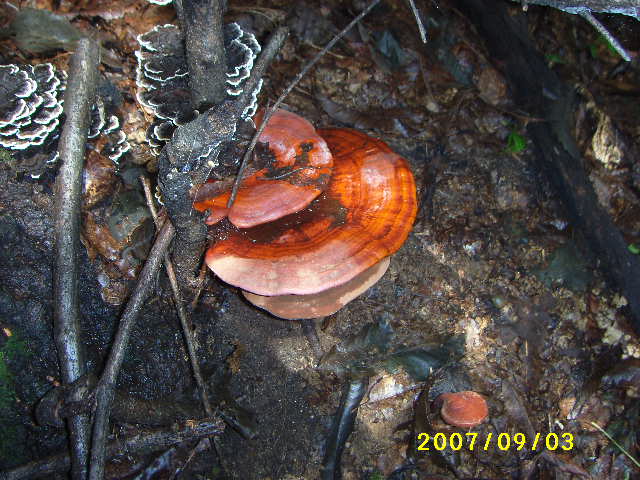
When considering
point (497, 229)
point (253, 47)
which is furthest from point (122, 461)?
point (497, 229)

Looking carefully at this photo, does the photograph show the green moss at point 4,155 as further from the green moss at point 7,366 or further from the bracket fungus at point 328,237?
the bracket fungus at point 328,237

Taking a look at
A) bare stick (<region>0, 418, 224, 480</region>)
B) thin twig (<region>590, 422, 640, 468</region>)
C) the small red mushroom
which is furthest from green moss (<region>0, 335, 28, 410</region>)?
thin twig (<region>590, 422, 640, 468</region>)

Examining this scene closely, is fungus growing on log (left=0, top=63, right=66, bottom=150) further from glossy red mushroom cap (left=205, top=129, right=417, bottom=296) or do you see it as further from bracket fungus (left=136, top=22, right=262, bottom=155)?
glossy red mushroom cap (left=205, top=129, right=417, bottom=296)

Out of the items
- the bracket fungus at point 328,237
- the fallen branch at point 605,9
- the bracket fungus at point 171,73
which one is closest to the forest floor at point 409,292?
the bracket fungus at point 328,237

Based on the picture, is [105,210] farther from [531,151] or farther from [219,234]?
[531,151]

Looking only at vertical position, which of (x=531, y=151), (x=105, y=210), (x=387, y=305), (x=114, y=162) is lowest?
(x=387, y=305)

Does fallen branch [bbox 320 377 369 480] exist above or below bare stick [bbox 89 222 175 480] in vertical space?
below

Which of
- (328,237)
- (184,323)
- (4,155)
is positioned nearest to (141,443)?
(184,323)
